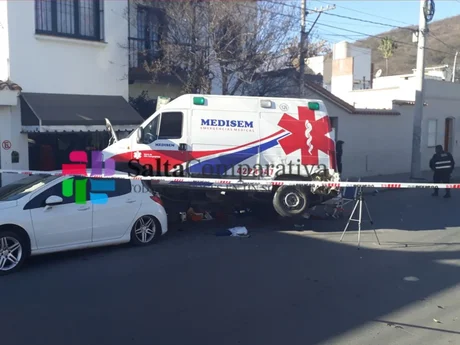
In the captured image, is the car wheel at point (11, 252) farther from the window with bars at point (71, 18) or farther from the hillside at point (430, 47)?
the hillside at point (430, 47)

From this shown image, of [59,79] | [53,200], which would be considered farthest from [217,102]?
[59,79]

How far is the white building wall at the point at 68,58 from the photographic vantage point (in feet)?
44.5

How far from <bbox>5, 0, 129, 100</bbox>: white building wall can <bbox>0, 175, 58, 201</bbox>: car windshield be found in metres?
5.99

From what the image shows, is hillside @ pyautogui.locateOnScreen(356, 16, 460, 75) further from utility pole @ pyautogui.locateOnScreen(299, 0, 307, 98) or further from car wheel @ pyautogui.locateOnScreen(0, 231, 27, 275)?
car wheel @ pyautogui.locateOnScreen(0, 231, 27, 275)

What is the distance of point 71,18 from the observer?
14898mm

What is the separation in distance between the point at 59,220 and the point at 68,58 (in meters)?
7.92

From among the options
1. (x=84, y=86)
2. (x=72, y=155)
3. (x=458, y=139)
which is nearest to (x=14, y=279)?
(x=72, y=155)

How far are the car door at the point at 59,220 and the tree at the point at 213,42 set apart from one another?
7.96 m

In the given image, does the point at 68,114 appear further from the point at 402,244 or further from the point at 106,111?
the point at 402,244

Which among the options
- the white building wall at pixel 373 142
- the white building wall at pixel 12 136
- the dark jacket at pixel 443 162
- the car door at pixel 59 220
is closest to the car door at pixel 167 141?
the car door at pixel 59 220

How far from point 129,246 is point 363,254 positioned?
4.07 metres

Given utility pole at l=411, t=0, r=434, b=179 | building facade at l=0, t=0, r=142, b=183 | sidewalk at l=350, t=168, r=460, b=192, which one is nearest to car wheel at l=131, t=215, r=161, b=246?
building facade at l=0, t=0, r=142, b=183

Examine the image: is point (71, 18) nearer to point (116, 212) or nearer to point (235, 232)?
point (116, 212)

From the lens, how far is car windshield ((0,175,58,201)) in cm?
802
